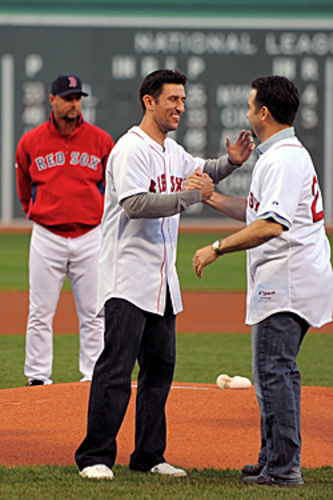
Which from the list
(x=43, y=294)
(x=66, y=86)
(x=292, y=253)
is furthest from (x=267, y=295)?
(x=66, y=86)

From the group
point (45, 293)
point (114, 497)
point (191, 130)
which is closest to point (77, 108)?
point (45, 293)

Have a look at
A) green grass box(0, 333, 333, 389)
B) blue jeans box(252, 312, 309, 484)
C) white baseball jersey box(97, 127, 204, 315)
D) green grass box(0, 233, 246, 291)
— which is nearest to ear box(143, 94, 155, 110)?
white baseball jersey box(97, 127, 204, 315)

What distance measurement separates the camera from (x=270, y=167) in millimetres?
3514

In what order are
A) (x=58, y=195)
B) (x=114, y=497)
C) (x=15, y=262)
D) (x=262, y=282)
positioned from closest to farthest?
(x=114, y=497) < (x=262, y=282) < (x=58, y=195) < (x=15, y=262)

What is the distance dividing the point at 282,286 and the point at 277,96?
80cm

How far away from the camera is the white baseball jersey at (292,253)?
3.52 m

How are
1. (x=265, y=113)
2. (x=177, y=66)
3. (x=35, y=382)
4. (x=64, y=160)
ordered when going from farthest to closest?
1. (x=177, y=66)
2. (x=64, y=160)
3. (x=35, y=382)
4. (x=265, y=113)

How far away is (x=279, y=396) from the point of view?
354 cm

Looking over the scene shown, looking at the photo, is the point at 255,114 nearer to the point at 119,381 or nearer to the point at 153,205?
the point at 153,205

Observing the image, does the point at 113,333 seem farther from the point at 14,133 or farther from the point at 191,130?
the point at 14,133

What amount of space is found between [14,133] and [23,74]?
1.54 metres

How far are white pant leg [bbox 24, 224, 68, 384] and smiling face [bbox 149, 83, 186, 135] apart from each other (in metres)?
2.27

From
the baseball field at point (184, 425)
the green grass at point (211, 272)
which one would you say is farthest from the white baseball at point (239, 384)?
the green grass at point (211, 272)

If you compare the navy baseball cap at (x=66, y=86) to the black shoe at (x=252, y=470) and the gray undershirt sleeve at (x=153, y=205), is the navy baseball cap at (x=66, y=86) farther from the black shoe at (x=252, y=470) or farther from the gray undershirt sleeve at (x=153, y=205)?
the black shoe at (x=252, y=470)
